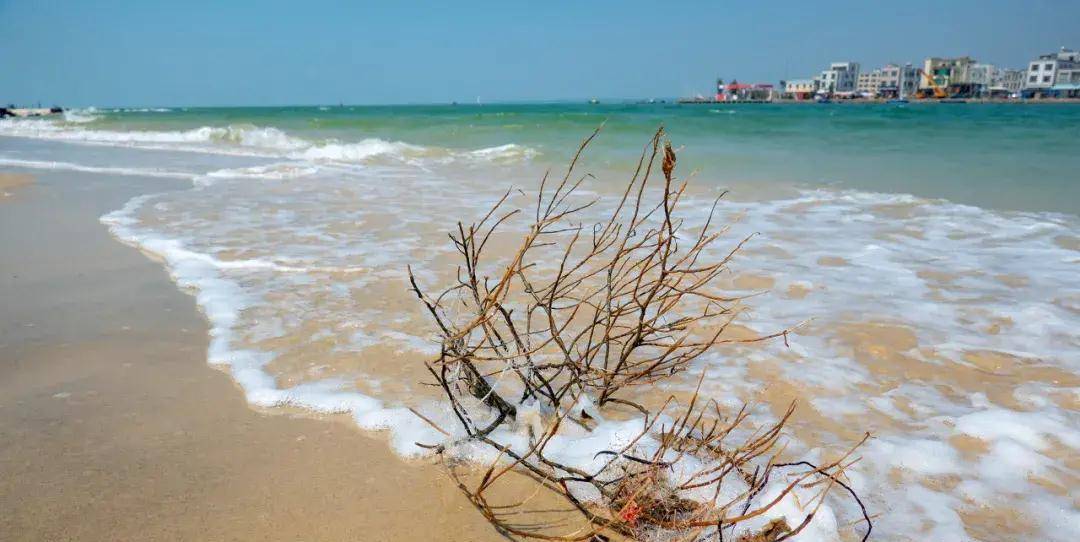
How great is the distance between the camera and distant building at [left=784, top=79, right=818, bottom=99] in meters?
120

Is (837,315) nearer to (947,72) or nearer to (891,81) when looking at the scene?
(947,72)

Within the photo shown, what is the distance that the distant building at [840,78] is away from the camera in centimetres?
12912

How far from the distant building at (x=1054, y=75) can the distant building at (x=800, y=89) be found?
33.0 metres

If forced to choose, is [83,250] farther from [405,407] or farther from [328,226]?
[405,407]

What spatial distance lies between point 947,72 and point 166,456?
5138 inches

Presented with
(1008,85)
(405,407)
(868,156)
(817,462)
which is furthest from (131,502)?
(1008,85)

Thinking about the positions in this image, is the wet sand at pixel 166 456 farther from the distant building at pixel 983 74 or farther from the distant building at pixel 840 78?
the distant building at pixel 840 78

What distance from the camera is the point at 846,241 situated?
6.03m

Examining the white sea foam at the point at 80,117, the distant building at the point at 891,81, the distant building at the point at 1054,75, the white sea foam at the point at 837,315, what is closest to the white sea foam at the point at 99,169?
the white sea foam at the point at 837,315

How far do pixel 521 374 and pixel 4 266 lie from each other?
4737 millimetres

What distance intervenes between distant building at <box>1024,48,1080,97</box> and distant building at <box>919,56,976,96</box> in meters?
8.69

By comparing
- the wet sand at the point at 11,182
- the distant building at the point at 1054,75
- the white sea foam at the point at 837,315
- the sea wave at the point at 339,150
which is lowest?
the white sea foam at the point at 837,315

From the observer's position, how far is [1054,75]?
3745 inches

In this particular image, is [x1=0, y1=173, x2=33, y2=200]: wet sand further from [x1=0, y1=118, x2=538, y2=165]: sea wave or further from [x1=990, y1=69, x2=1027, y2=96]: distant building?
[x1=990, y1=69, x2=1027, y2=96]: distant building
